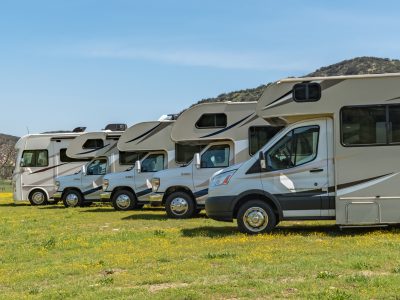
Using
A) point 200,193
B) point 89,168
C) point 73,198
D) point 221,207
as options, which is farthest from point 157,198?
point 73,198

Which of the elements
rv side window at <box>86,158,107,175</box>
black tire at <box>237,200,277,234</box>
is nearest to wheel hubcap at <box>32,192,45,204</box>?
rv side window at <box>86,158,107,175</box>

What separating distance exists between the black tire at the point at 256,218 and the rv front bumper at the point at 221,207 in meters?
0.22

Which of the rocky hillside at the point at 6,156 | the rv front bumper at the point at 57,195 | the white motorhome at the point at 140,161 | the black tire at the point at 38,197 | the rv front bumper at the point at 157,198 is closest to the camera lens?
the rv front bumper at the point at 157,198

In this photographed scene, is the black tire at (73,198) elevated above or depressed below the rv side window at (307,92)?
below

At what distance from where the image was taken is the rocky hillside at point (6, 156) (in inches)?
2304

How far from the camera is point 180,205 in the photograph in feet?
55.9

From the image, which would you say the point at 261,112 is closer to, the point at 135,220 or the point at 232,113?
the point at 232,113

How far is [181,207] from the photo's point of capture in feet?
56.0

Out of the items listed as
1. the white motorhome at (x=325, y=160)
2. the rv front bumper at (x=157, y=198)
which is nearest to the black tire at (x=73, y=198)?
the rv front bumper at (x=157, y=198)

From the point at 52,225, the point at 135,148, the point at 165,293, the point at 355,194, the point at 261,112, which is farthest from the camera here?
the point at 135,148

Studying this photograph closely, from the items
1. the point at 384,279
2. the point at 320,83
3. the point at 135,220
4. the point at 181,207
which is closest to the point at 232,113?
the point at 181,207

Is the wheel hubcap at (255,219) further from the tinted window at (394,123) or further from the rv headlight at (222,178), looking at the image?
the tinted window at (394,123)

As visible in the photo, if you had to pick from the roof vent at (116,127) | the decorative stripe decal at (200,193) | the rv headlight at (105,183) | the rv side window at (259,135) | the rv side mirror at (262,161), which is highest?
the roof vent at (116,127)

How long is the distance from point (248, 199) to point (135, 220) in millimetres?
5916
